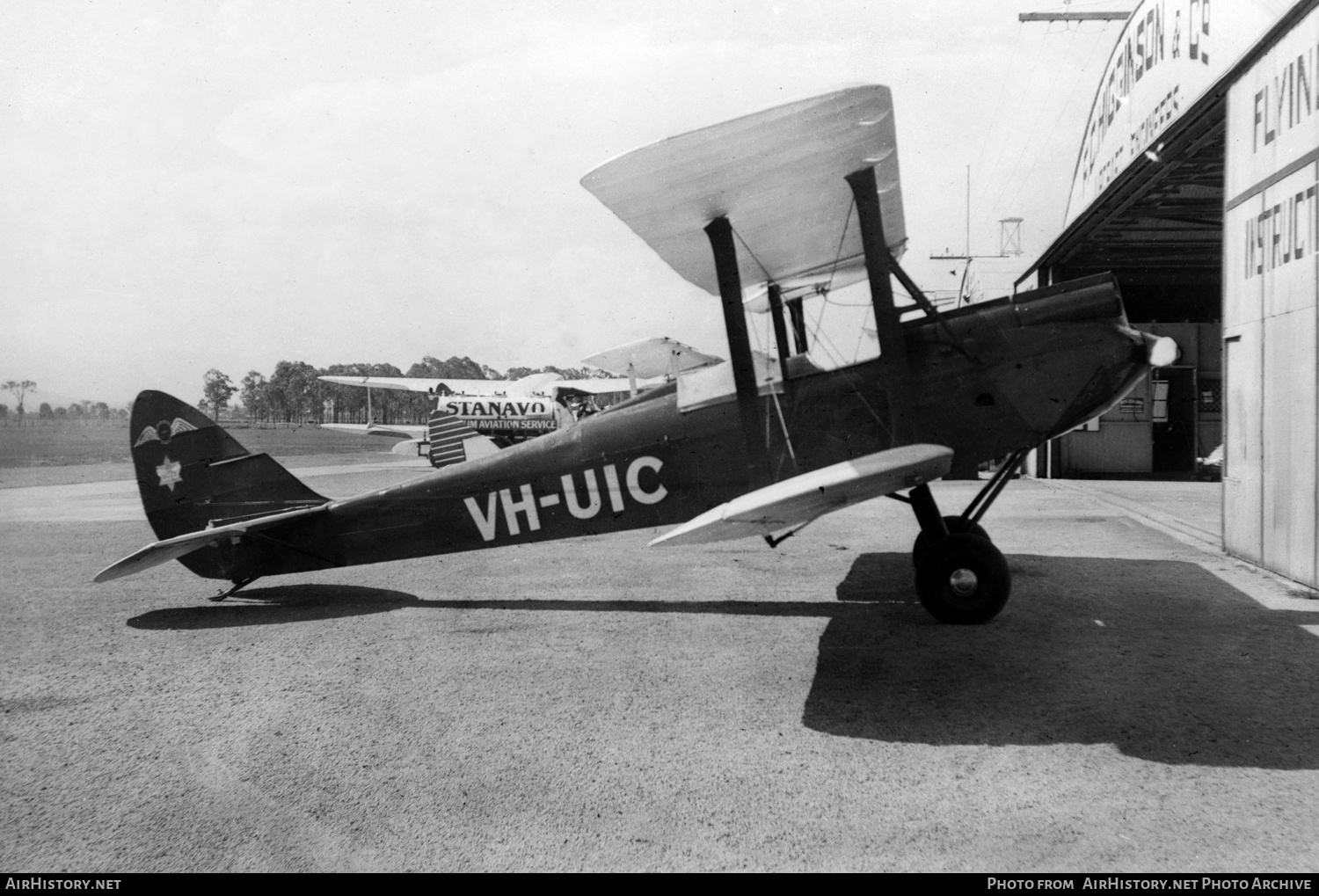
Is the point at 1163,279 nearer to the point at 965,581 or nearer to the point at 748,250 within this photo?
the point at 748,250

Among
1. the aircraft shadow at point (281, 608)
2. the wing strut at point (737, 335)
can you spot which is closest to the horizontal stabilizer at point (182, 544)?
the aircraft shadow at point (281, 608)

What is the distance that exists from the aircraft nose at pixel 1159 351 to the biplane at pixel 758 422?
18 millimetres

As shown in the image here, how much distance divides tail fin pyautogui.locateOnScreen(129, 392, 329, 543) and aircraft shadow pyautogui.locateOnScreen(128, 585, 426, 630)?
18.9 inches

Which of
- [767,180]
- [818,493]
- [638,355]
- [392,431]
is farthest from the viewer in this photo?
[392,431]

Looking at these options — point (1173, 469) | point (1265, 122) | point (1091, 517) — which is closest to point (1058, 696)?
point (1265, 122)

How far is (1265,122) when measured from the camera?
22.8 ft

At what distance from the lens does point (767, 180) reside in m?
5.16

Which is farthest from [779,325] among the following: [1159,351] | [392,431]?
[392,431]

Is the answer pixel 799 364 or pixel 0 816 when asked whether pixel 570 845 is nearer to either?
pixel 0 816

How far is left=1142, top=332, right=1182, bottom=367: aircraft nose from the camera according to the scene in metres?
5.48

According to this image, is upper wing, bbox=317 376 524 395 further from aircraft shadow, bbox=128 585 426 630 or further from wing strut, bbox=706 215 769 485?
wing strut, bbox=706 215 769 485

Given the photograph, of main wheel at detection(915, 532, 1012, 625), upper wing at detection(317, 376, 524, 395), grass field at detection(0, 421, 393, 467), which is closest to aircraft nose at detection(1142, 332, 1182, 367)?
main wheel at detection(915, 532, 1012, 625)

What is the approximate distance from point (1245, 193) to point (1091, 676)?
18.1 feet

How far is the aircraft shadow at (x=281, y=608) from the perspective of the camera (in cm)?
589
